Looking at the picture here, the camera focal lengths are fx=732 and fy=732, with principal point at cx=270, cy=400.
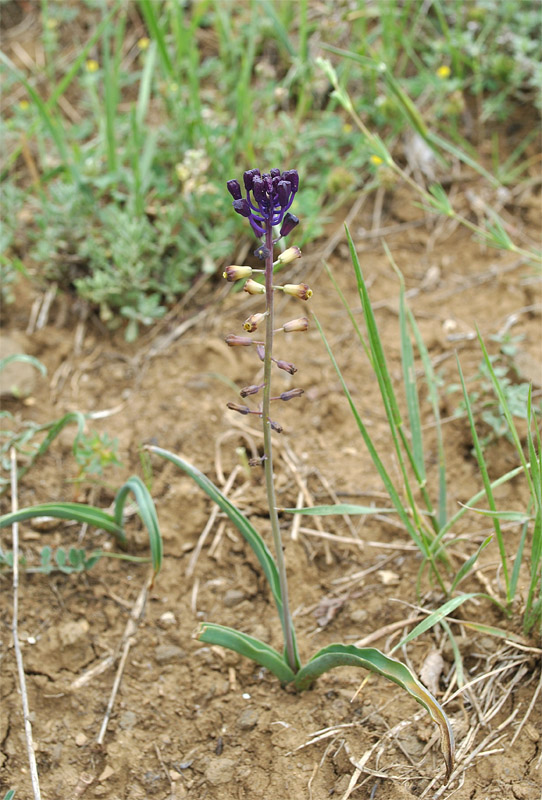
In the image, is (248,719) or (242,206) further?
(248,719)

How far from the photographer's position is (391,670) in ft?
5.27

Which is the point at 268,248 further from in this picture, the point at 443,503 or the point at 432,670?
the point at 432,670

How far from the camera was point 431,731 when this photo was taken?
1.85m

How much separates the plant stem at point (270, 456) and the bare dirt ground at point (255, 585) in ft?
0.89

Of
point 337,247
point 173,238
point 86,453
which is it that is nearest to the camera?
point 86,453

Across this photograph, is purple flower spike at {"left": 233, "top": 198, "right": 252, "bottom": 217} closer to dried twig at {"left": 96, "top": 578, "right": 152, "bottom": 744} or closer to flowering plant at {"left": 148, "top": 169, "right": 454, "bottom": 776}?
flowering plant at {"left": 148, "top": 169, "right": 454, "bottom": 776}

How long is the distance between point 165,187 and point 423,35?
1.80 meters

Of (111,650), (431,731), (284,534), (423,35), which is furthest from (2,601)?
(423,35)

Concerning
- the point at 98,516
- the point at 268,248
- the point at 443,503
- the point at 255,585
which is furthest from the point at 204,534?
the point at 268,248

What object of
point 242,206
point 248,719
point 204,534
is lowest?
point 248,719

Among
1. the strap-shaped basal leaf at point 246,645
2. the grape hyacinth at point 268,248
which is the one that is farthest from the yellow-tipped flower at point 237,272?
the strap-shaped basal leaf at point 246,645

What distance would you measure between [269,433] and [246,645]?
22.3 inches

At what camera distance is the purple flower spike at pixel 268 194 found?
146cm

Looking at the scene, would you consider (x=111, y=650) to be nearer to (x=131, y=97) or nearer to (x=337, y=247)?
(x=337, y=247)
